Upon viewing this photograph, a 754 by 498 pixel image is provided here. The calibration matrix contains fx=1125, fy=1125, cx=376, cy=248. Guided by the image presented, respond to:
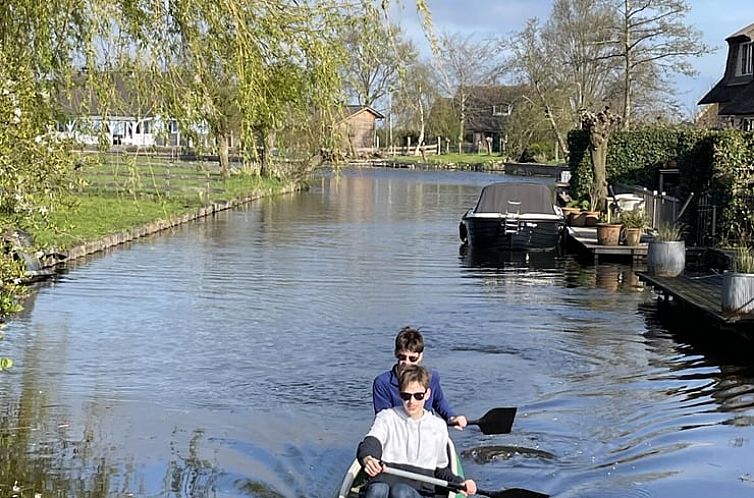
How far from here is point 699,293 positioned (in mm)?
18266

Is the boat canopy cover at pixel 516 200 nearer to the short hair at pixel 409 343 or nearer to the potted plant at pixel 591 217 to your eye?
the potted plant at pixel 591 217

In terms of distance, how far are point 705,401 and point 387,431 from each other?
6459mm


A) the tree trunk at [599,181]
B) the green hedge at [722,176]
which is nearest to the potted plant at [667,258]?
the green hedge at [722,176]

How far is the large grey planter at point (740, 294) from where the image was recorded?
15.0 metres

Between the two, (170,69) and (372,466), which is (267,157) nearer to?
(170,69)

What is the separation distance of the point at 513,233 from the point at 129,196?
10529 mm

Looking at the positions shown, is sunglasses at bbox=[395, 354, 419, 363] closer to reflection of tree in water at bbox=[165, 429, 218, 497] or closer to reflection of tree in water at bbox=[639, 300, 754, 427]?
reflection of tree in water at bbox=[165, 429, 218, 497]

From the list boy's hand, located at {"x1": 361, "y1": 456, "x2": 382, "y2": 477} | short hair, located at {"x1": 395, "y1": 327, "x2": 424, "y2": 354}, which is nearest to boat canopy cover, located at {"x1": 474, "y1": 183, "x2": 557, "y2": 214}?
short hair, located at {"x1": 395, "y1": 327, "x2": 424, "y2": 354}

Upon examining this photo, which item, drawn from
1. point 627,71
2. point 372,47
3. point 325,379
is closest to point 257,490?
point 372,47

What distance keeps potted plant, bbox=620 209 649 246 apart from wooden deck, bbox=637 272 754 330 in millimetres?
7002

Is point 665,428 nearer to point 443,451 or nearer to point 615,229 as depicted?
point 443,451

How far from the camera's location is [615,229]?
28.5m

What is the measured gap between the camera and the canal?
382 inches

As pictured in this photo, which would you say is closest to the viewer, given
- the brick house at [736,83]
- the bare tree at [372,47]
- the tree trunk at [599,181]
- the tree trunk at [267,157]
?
the bare tree at [372,47]
